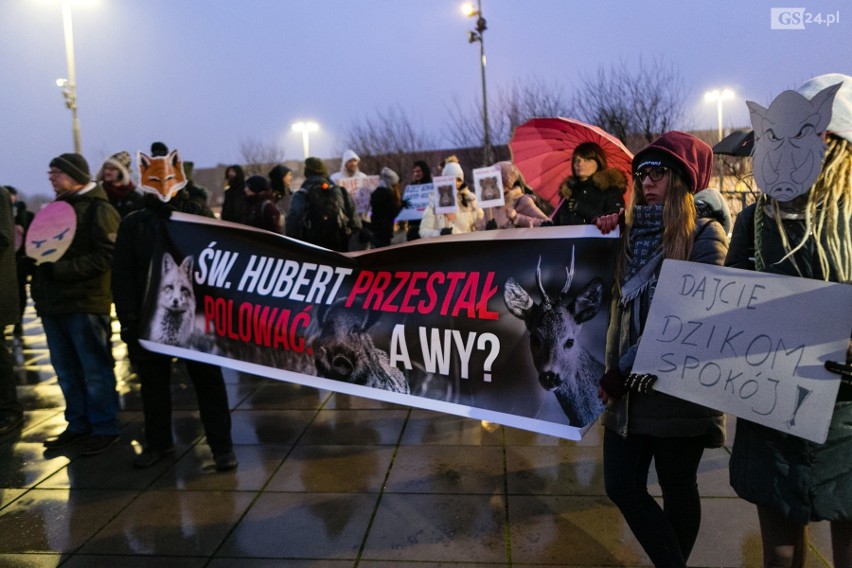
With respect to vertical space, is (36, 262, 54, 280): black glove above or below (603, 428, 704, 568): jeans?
above

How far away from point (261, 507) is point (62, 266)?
7.84 ft

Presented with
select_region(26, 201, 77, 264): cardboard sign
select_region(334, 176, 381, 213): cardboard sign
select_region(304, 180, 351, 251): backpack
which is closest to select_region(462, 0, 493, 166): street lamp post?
select_region(334, 176, 381, 213): cardboard sign

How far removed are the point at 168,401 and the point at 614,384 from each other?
3.46 m

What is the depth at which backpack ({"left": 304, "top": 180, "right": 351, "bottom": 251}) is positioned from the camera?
812 cm

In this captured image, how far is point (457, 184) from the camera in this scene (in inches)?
340

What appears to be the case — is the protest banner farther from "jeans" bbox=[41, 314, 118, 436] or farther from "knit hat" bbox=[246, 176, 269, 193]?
"knit hat" bbox=[246, 176, 269, 193]

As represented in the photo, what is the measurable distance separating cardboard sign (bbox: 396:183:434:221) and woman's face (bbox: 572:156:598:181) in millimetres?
6175

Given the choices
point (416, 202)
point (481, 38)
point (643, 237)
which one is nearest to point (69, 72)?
point (481, 38)

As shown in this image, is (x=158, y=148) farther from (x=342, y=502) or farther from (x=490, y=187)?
(x=342, y=502)

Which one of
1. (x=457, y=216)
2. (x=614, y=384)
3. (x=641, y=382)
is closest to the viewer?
(x=641, y=382)

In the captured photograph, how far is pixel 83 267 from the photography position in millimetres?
5223

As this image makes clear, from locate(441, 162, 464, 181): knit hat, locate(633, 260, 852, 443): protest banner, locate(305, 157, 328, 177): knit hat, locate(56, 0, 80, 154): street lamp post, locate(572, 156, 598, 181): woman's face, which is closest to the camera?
locate(633, 260, 852, 443): protest banner

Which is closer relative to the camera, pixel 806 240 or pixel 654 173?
pixel 806 240

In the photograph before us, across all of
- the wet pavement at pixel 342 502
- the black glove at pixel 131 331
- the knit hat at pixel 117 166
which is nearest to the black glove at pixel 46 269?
the black glove at pixel 131 331
